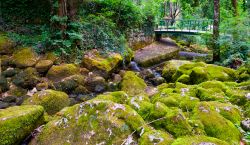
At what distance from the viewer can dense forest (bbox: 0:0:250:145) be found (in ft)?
10.9

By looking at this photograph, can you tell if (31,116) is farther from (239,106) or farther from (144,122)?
(239,106)

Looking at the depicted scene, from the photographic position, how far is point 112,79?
9.21 metres

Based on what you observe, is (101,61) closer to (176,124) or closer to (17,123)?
(17,123)

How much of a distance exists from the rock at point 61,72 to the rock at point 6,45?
5.88 ft

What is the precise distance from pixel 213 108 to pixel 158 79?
5.68m

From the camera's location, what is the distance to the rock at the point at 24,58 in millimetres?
8320

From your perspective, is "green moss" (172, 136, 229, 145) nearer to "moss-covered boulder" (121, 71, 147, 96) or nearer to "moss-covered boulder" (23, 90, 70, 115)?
"moss-covered boulder" (23, 90, 70, 115)

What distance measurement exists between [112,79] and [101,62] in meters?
0.75

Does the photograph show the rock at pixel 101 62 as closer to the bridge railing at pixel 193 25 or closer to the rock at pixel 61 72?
the rock at pixel 61 72

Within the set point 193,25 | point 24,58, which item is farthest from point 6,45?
point 193,25

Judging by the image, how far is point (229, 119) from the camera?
371cm

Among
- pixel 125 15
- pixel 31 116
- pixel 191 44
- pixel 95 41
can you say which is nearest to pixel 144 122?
pixel 31 116

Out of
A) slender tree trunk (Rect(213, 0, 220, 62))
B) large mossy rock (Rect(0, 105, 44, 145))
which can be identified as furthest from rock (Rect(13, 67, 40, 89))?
slender tree trunk (Rect(213, 0, 220, 62))

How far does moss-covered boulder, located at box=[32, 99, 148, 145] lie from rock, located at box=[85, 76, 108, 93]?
15.1 ft
